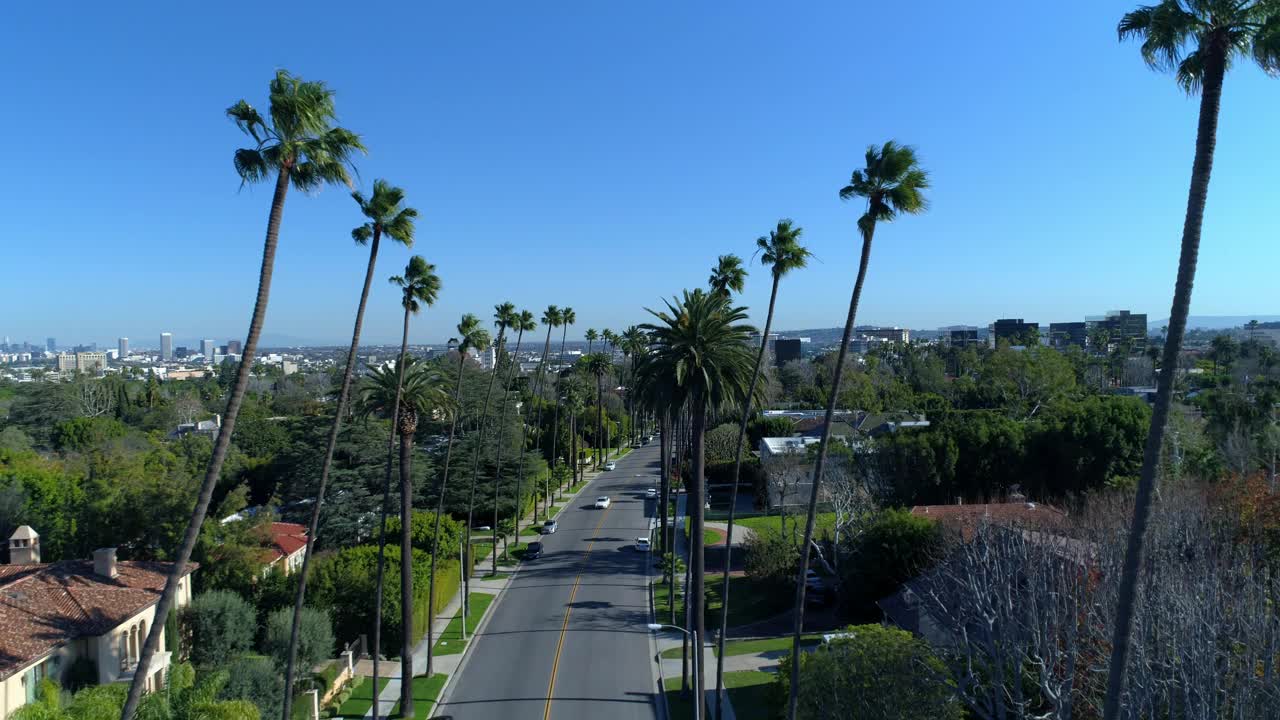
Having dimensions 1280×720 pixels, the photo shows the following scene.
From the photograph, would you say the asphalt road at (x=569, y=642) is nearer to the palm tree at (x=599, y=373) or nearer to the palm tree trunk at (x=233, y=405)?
the palm tree trunk at (x=233, y=405)

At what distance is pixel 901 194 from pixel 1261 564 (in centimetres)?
1739

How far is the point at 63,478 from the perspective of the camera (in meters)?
48.6

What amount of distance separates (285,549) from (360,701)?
13.2 m

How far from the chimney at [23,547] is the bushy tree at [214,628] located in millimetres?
9835

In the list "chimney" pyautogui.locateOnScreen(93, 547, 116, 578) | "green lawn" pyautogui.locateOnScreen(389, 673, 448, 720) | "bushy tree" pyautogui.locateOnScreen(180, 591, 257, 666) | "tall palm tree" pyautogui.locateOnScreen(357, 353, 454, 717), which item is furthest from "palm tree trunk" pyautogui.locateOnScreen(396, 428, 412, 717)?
"chimney" pyautogui.locateOnScreen(93, 547, 116, 578)

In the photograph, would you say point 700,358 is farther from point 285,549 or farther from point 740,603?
point 285,549

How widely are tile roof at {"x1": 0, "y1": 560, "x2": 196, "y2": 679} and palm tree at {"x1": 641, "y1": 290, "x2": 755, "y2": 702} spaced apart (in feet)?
61.9

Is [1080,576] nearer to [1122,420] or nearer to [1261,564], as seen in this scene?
[1261,564]

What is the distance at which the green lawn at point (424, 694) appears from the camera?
2917cm

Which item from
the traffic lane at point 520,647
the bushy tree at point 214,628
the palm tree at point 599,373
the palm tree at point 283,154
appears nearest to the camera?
the palm tree at point 283,154

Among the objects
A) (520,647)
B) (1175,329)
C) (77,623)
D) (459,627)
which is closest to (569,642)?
(520,647)

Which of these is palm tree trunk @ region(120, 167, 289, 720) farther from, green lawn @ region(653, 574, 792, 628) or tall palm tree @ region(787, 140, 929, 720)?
green lawn @ region(653, 574, 792, 628)

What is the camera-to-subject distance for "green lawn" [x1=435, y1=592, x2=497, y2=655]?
36787 mm

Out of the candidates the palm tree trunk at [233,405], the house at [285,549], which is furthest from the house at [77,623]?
the palm tree trunk at [233,405]
